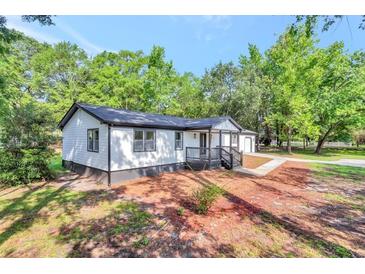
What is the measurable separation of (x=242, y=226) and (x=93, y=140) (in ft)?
27.4

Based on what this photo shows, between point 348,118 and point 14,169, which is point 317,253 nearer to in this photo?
point 14,169

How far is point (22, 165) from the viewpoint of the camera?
8.82 meters

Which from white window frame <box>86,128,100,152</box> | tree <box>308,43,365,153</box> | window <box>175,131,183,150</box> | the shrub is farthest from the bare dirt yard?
tree <box>308,43,365,153</box>

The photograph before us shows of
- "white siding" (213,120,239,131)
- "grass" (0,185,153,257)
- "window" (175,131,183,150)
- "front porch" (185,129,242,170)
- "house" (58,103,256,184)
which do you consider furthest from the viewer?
"white siding" (213,120,239,131)

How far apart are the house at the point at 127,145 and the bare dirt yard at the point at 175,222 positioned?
1.32 metres

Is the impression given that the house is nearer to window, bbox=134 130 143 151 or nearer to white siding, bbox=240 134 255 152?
window, bbox=134 130 143 151

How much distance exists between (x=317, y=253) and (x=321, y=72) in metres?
27.0

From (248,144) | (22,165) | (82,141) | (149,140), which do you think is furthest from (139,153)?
(248,144)

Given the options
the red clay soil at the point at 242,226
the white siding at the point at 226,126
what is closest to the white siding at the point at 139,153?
the red clay soil at the point at 242,226

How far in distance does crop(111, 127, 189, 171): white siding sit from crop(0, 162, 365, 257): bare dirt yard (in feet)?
4.32

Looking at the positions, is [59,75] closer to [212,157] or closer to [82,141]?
[82,141]

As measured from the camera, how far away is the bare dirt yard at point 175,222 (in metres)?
3.85

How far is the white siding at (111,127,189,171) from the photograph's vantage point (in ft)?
29.4

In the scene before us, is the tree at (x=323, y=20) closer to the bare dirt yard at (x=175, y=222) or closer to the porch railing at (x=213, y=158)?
the bare dirt yard at (x=175, y=222)
